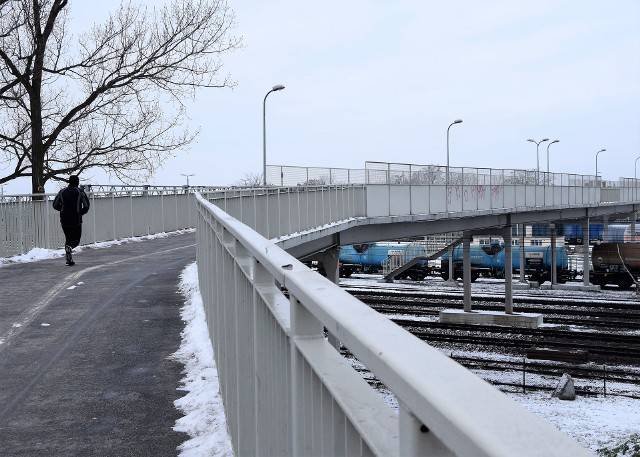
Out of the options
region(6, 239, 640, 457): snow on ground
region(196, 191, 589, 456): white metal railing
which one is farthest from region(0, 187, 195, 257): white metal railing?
region(196, 191, 589, 456): white metal railing

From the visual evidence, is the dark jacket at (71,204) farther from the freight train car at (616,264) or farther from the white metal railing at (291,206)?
the freight train car at (616,264)

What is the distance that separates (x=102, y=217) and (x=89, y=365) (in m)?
18.1

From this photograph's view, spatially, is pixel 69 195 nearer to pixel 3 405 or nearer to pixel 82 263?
pixel 82 263

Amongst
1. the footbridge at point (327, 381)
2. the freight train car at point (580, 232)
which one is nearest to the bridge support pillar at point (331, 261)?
the footbridge at point (327, 381)

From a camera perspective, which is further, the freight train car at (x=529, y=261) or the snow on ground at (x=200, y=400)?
the freight train car at (x=529, y=261)

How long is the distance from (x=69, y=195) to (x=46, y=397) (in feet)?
35.0

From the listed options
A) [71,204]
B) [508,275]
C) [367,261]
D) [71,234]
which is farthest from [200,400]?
[367,261]

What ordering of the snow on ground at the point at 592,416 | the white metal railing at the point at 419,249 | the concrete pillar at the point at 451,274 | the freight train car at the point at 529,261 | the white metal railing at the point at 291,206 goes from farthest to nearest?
the freight train car at the point at 529,261 < the concrete pillar at the point at 451,274 < the white metal railing at the point at 419,249 < the snow on ground at the point at 592,416 < the white metal railing at the point at 291,206

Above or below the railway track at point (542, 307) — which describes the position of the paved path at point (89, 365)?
above

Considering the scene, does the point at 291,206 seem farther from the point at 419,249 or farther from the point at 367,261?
the point at 367,261

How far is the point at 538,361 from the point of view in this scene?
27016 millimetres

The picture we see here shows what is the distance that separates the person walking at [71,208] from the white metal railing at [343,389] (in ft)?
43.5

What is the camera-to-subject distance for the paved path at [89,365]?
18.6 ft

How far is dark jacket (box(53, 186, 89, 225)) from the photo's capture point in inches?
660
